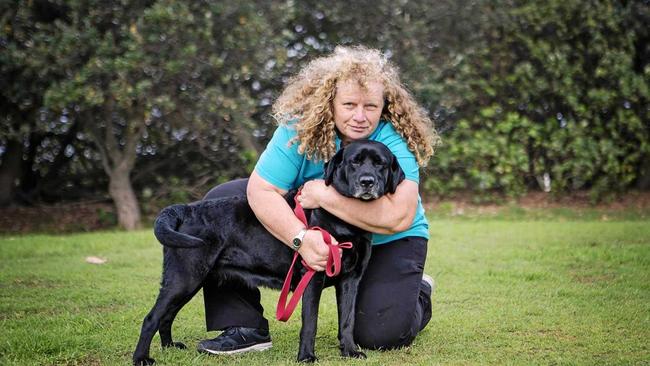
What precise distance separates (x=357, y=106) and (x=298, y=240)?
2.49ft

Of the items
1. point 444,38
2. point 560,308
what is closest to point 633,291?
point 560,308

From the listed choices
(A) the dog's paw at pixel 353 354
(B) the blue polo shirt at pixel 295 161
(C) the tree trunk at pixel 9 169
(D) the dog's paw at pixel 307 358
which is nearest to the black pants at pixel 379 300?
(A) the dog's paw at pixel 353 354

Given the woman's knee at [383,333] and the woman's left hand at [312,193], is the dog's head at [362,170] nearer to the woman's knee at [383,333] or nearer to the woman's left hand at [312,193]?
the woman's left hand at [312,193]

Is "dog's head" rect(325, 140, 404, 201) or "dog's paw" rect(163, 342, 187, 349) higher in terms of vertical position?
"dog's head" rect(325, 140, 404, 201)

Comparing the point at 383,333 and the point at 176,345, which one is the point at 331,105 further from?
the point at 176,345

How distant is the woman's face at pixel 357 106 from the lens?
374cm

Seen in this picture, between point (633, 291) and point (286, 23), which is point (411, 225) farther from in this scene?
point (286, 23)

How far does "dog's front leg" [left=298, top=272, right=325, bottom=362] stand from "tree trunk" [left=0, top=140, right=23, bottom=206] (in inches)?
309

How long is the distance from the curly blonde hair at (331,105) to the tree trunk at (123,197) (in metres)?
6.02

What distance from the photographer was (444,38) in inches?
411

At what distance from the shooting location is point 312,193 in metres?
3.66

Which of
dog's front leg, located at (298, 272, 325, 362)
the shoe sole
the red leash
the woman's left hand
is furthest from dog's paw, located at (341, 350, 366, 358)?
the woman's left hand

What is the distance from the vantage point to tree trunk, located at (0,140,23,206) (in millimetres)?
10195

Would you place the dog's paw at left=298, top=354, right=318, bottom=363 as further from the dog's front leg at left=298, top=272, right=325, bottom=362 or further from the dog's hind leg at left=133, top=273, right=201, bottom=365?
the dog's hind leg at left=133, top=273, right=201, bottom=365
